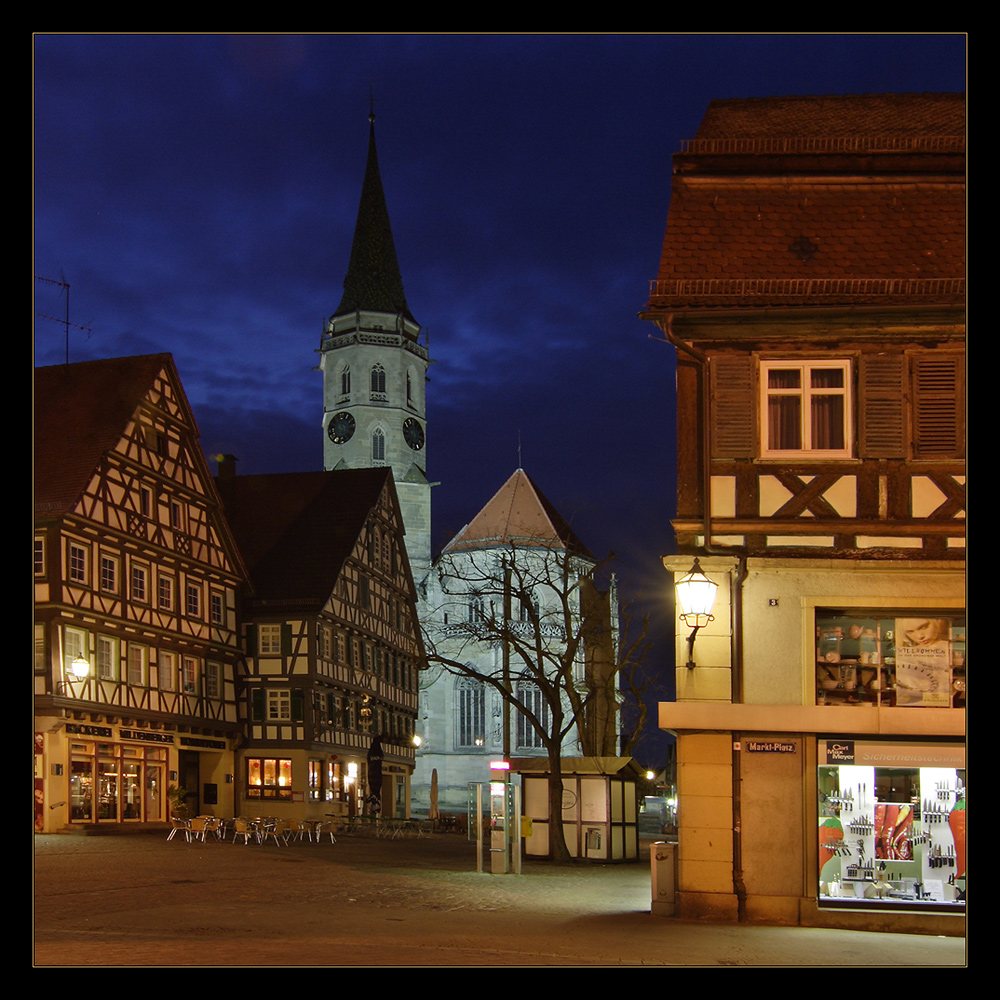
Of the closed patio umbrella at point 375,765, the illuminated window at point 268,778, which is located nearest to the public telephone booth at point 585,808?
the closed patio umbrella at point 375,765

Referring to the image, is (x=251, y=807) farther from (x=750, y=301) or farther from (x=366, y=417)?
(x=366, y=417)

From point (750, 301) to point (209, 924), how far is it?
9603 mm

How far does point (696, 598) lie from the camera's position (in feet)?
53.8

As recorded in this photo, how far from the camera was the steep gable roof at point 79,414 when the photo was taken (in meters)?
36.4

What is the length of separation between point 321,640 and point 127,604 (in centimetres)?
1037

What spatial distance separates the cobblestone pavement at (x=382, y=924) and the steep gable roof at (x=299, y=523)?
22937 mm

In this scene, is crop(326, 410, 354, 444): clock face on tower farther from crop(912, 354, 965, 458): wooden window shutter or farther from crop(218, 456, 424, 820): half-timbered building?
crop(912, 354, 965, 458): wooden window shutter


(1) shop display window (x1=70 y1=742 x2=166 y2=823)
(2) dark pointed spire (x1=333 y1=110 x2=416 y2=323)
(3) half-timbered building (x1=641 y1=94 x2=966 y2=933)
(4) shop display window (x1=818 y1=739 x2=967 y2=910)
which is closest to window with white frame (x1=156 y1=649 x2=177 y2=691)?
(1) shop display window (x1=70 y1=742 x2=166 y2=823)

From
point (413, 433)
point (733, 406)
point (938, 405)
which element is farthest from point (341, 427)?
point (938, 405)

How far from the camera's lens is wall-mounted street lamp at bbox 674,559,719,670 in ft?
53.9

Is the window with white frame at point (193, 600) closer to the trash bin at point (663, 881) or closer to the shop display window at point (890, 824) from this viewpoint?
the trash bin at point (663, 881)

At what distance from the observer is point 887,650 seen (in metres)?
17.0

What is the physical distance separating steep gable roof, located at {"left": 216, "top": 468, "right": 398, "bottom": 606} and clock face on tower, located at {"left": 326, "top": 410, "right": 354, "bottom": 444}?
41.7 meters
